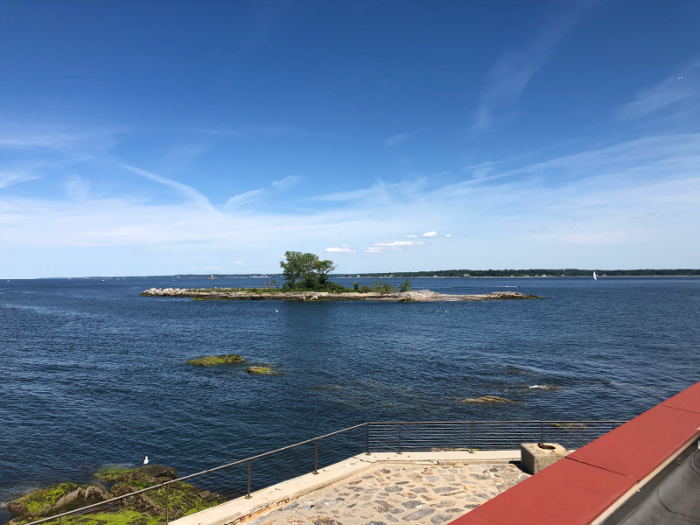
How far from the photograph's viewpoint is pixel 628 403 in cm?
2722

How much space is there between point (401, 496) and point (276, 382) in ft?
74.4

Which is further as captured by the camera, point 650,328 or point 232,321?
point 232,321

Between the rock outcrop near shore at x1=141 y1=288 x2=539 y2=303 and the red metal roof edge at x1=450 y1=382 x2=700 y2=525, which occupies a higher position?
the red metal roof edge at x1=450 y1=382 x2=700 y2=525

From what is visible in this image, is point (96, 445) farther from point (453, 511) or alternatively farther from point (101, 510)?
point (453, 511)

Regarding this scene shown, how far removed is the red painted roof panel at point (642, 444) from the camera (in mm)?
3629

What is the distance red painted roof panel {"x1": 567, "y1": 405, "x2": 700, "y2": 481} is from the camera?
3629mm

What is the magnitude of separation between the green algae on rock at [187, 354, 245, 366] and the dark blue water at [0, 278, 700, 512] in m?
1.53


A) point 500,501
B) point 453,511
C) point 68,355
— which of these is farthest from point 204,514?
point 68,355

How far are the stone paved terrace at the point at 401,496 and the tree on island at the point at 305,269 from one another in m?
113

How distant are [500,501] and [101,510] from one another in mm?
16588

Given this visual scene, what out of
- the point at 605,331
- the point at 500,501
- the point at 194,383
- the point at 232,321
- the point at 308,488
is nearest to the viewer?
the point at 500,501

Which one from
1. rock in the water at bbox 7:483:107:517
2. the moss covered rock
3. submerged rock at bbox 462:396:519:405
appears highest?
submerged rock at bbox 462:396:519:405

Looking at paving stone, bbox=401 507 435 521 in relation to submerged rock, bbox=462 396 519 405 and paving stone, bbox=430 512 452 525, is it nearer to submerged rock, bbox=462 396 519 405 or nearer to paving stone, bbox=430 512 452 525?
paving stone, bbox=430 512 452 525

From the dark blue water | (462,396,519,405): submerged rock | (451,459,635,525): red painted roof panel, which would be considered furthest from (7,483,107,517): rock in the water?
(462,396,519,405): submerged rock
